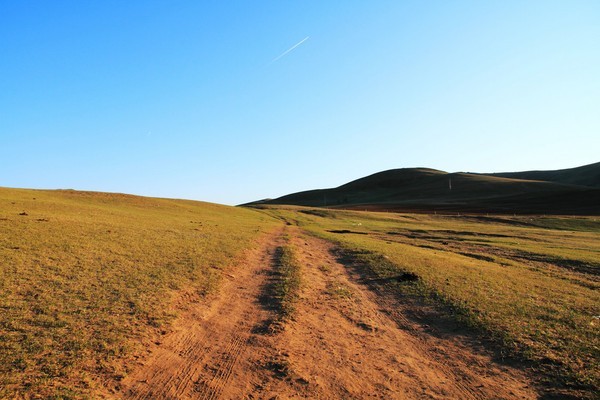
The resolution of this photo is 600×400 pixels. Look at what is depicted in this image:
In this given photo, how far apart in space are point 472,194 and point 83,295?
14924 centimetres

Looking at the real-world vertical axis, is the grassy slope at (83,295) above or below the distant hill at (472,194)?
below

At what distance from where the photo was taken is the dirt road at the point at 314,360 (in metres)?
7.26

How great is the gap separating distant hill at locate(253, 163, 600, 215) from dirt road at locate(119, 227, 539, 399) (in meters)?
92.4

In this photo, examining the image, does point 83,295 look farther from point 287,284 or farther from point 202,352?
point 287,284

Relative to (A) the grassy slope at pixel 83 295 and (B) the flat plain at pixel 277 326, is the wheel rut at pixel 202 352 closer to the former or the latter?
(B) the flat plain at pixel 277 326

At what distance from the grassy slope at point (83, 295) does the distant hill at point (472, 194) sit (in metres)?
91.7

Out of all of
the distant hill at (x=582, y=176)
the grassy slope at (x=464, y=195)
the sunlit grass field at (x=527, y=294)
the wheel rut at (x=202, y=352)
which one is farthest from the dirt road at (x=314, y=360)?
the distant hill at (x=582, y=176)

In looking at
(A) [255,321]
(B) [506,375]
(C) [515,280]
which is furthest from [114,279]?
(C) [515,280]

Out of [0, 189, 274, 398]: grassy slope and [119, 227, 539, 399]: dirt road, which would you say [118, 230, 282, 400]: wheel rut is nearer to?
[119, 227, 539, 399]: dirt road

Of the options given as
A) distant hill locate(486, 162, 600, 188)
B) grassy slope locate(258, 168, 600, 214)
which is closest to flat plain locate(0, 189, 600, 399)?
grassy slope locate(258, 168, 600, 214)

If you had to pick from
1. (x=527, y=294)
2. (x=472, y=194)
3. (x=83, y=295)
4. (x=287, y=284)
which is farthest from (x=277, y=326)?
(x=472, y=194)

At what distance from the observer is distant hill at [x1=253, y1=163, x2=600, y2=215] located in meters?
95.2

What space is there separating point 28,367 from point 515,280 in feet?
64.6

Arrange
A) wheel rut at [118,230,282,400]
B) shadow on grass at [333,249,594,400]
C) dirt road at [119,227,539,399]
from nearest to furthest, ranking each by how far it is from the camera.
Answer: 1. wheel rut at [118,230,282,400]
2. dirt road at [119,227,539,399]
3. shadow on grass at [333,249,594,400]
